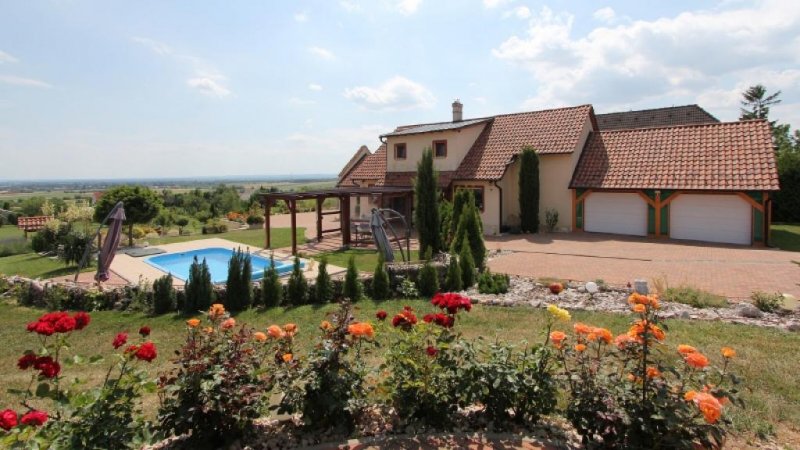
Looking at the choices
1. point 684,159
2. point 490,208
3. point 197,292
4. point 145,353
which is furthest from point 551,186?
point 145,353

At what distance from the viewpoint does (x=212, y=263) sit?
57.0ft

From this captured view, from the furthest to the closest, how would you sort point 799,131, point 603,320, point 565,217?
point 799,131, point 565,217, point 603,320

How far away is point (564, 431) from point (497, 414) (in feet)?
2.13

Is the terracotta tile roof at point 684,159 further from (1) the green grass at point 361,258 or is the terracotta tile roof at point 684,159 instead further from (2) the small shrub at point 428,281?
(2) the small shrub at point 428,281

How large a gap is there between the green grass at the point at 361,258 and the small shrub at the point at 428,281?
3.14m

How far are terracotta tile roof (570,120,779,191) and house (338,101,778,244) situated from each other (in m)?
0.04

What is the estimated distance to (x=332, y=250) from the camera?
17703mm

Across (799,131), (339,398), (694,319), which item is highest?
(799,131)

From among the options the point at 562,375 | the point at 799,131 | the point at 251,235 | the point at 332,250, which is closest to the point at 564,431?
Result: the point at 562,375

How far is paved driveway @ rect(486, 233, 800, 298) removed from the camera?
424 inches

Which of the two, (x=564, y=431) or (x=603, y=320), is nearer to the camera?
(x=564, y=431)

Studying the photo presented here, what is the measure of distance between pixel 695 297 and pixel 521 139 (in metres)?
14.3

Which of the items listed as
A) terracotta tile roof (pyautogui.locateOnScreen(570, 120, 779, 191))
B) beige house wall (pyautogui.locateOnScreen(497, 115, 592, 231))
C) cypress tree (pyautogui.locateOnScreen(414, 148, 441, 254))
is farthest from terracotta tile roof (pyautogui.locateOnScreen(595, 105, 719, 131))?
cypress tree (pyautogui.locateOnScreen(414, 148, 441, 254))

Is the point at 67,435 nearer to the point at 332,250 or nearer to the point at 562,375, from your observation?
the point at 562,375
